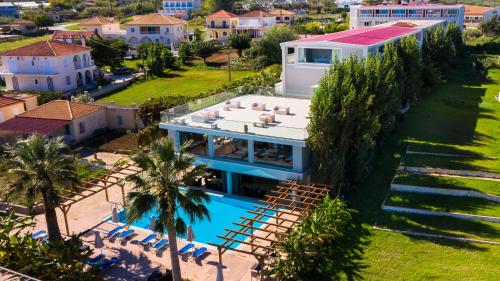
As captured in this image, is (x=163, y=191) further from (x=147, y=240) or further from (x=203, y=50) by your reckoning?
(x=203, y=50)

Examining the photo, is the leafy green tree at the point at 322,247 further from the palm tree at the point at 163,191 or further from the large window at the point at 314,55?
the large window at the point at 314,55

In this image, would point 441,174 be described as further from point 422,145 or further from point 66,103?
point 66,103

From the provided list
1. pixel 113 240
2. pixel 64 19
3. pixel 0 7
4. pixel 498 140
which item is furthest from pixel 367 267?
pixel 0 7

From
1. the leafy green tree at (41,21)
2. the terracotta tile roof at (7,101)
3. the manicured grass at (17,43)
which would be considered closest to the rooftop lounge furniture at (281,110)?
the terracotta tile roof at (7,101)

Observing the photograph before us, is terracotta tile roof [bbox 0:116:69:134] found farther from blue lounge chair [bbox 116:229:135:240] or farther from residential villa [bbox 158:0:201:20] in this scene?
residential villa [bbox 158:0:201:20]

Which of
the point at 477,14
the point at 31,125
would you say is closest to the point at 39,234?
the point at 31,125

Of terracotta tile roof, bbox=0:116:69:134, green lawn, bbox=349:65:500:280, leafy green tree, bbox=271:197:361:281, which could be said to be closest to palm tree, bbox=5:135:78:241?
leafy green tree, bbox=271:197:361:281
